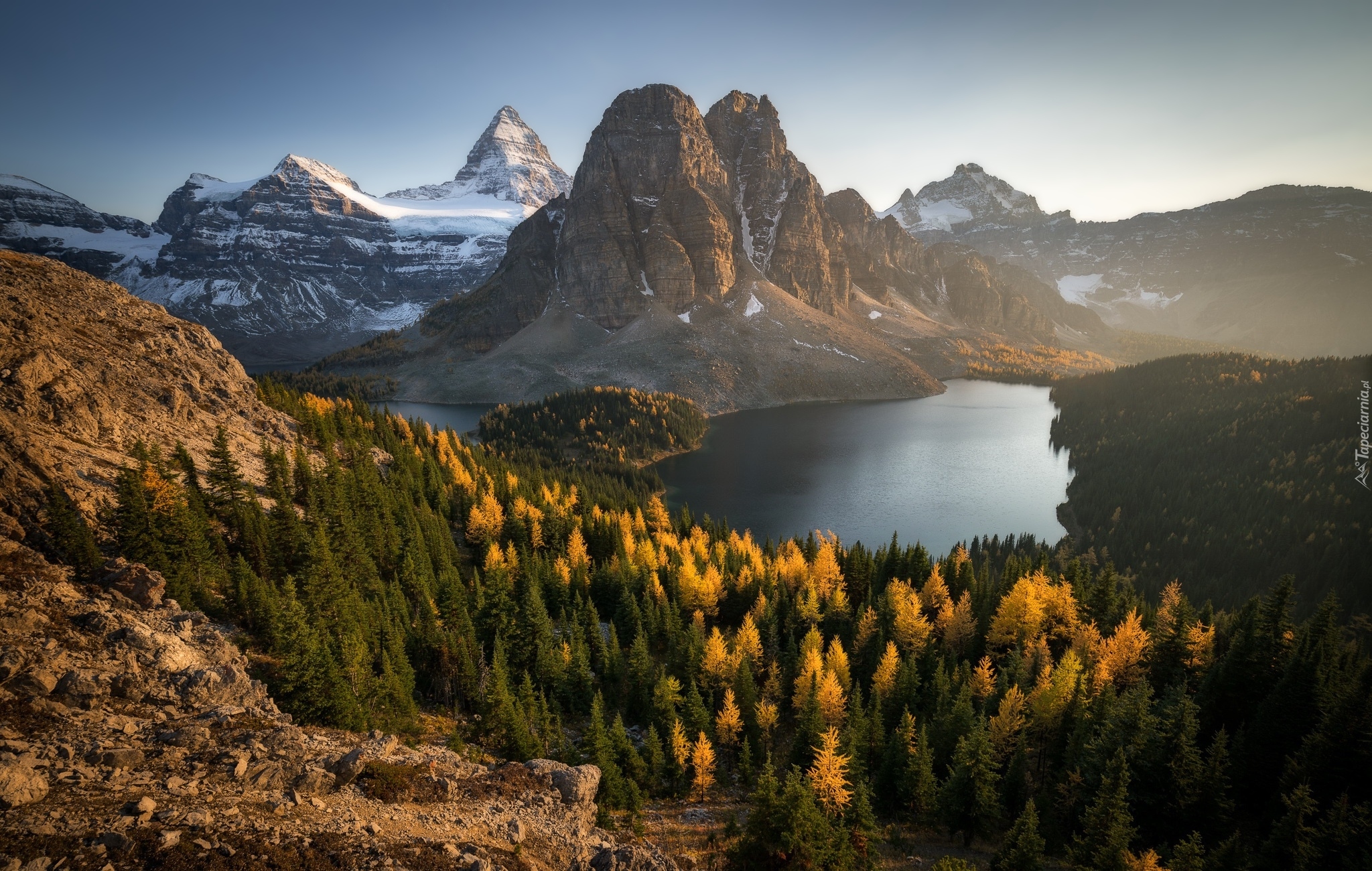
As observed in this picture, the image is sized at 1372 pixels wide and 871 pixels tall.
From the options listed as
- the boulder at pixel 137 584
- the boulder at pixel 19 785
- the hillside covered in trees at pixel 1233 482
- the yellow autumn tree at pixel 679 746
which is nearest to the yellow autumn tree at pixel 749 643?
the yellow autumn tree at pixel 679 746

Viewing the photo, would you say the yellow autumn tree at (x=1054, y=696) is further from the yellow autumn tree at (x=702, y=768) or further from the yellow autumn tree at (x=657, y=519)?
the yellow autumn tree at (x=657, y=519)

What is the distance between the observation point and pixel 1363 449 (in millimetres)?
85188

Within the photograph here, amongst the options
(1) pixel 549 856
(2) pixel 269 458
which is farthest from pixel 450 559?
(1) pixel 549 856

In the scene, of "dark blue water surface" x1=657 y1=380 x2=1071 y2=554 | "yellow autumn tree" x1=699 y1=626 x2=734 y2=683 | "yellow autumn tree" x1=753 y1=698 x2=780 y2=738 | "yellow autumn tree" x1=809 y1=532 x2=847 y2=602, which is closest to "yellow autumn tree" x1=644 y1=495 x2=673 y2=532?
"dark blue water surface" x1=657 y1=380 x2=1071 y2=554

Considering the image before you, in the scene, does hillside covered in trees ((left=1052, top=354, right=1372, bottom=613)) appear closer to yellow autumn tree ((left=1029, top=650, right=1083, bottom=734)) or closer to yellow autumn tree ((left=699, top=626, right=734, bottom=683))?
yellow autumn tree ((left=1029, top=650, right=1083, bottom=734))

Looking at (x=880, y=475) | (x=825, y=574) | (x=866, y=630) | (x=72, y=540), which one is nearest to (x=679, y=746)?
(x=866, y=630)

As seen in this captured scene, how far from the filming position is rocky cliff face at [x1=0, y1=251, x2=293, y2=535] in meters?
29.8

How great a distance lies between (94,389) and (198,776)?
3676cm

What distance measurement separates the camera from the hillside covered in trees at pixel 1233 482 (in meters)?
73.9

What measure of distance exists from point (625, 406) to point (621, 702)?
107411 mm

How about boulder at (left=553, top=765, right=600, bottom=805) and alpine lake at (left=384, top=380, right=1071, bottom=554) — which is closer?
boulder at (left=553, top=765, right=600, bottom=805)

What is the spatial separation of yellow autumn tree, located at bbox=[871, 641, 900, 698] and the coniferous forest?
0.20 m

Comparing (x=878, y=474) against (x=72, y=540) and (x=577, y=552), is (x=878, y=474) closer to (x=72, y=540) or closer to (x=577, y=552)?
(x=577, y=552)

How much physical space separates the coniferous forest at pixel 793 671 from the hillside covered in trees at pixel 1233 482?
50.6 feet
